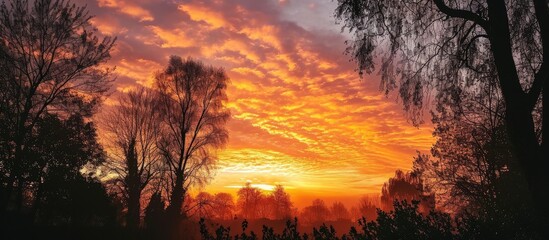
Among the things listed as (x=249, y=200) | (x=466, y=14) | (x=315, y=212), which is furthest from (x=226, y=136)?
(x=315, y=212)

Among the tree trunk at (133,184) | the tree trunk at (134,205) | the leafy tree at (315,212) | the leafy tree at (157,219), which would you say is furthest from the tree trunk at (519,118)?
the leafy tree at (315,212)

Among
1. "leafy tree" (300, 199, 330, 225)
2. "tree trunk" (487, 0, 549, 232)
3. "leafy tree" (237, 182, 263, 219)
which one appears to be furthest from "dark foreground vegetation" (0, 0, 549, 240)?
"leafy tree" (300, 199, 330, 225)

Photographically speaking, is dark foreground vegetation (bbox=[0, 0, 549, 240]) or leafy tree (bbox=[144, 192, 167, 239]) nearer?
dark foreground vegetation (bbox=[0, 0, 549, 240])

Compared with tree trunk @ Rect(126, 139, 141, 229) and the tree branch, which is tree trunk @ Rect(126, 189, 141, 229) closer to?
tree trunk @ Rect(126, 139, 141, 229)

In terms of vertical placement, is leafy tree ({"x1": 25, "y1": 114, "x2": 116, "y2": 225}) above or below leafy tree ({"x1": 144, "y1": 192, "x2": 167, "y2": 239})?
above

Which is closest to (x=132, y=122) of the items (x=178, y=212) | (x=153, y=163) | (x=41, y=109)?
(x=153, y=163)

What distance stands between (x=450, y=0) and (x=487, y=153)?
13.0 meters

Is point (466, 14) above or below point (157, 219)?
above

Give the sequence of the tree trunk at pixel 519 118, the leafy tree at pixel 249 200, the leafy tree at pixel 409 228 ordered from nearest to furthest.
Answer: the leafy tree at pixel 409 228 → the tree trunk at pixel 519 118 → the leafy tree at pixel 249 200

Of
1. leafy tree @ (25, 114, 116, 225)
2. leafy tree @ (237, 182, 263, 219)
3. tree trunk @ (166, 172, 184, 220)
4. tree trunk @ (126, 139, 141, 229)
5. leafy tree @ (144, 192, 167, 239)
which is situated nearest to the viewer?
leafy tree @ (25, 114, 116, 225)

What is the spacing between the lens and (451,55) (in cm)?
739

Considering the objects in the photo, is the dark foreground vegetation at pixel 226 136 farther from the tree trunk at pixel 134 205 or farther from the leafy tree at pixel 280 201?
the leafy tree at pixel 280 201

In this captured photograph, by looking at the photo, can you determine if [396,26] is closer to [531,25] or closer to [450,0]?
[450,0]

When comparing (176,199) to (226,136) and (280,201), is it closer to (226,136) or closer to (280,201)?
(226,136)
